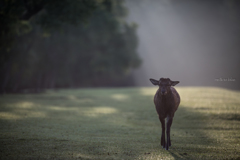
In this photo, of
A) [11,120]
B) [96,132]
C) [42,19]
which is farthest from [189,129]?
[42,19]

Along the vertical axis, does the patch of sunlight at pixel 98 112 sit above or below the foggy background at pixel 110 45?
below

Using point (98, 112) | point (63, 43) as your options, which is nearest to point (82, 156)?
point (98, 112)

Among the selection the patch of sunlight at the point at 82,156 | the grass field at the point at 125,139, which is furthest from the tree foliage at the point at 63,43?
the patch of sunlight at the point at 82,156

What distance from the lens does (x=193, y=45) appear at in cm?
7131

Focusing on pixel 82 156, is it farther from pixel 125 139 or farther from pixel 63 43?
pixel 63 43

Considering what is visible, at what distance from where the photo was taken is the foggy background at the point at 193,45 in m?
55.7

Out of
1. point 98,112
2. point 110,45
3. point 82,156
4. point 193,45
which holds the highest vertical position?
point 193,45

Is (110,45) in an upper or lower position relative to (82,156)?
upper

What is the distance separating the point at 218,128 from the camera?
10508mm

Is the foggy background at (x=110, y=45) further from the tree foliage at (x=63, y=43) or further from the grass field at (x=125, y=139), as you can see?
the grass field at (x=125, y=139)

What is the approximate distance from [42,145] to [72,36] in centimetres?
3302

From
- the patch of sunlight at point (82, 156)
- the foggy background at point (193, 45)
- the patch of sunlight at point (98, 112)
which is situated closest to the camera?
the patch of sunlight at point (82, 156)

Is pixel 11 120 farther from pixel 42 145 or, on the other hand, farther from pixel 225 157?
pixel 225 157

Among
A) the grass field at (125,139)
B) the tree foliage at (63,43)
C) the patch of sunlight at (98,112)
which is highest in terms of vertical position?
the tree foliage at (63,43)
